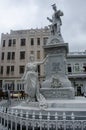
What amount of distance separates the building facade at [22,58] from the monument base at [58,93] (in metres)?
28.5

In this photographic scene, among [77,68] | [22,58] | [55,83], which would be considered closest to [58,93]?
[55,83]

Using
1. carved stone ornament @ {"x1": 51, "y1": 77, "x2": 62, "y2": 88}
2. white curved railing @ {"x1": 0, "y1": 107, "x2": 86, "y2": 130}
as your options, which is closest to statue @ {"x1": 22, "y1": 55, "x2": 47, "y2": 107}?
carved stone ornament @ {"x1": 51, "y1": 77, "x2": 62, "y2": 88}

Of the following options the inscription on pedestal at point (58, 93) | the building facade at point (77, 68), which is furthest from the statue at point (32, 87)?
the building facade at point (77, 68)

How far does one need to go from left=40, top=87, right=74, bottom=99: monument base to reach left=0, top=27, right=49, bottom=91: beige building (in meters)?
28.7

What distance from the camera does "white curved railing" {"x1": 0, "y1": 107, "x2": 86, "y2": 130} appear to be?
627cm

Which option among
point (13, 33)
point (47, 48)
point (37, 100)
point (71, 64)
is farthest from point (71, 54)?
point (37, 100)

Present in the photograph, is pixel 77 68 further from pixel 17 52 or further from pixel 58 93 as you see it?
pixel 58 93

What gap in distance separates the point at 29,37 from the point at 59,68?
30.9 m

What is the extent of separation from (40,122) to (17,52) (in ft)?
124

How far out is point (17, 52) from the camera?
4344 cm

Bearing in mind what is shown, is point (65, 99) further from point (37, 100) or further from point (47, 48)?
point (47, 48)

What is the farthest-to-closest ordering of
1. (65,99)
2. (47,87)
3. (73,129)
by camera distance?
1. (47,87)
2. (65,99)
3. (73,129)

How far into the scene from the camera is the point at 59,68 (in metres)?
13.0

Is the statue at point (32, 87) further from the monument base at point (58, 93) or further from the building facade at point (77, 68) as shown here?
the building facade at point (77, 68)
